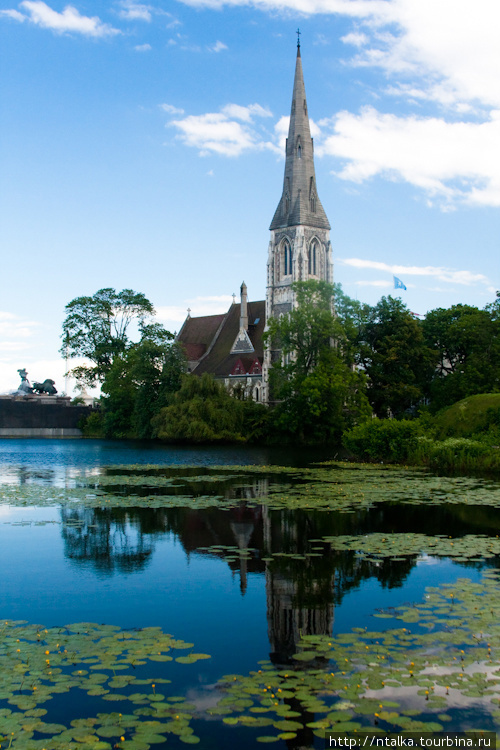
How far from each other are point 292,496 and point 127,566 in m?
9.33

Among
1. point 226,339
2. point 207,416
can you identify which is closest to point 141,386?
point 207,416

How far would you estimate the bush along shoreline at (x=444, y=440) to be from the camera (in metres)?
30.4

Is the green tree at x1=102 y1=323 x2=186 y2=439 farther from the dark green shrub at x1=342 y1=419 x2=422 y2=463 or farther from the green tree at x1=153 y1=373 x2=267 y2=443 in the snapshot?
the dark green shrub at x1=342 y1=419 x2=422 y2=463

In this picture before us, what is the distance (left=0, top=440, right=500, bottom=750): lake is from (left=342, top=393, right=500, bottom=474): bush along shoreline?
10.6 meters

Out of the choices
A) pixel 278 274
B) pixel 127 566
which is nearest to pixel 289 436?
pixel 278 274

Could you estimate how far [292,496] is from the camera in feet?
71.6

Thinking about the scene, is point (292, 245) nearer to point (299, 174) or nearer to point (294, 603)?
point (299, 174)

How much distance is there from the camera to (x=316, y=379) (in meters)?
59.8

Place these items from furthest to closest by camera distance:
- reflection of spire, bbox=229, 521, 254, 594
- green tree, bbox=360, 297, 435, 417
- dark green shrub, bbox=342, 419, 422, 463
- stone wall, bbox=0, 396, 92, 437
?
1. stone wall, bbox=0, 396, 92, 437
2. green tree, bbox=360, 297, 435, 417
3. dark green shrub, bbox=342, 419, 422, 463
4. reflection of spire, bbox=229, 521, 254, 594

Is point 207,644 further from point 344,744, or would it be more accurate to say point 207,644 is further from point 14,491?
point 14,491

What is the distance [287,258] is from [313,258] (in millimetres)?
3401

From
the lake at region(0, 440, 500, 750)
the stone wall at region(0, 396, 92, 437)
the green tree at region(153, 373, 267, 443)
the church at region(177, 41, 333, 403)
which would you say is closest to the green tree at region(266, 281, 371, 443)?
the green tree at region(153, 373, 267, 443)

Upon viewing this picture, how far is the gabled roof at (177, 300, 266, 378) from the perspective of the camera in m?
97.5

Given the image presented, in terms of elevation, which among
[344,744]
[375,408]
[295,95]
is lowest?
[344,744]
